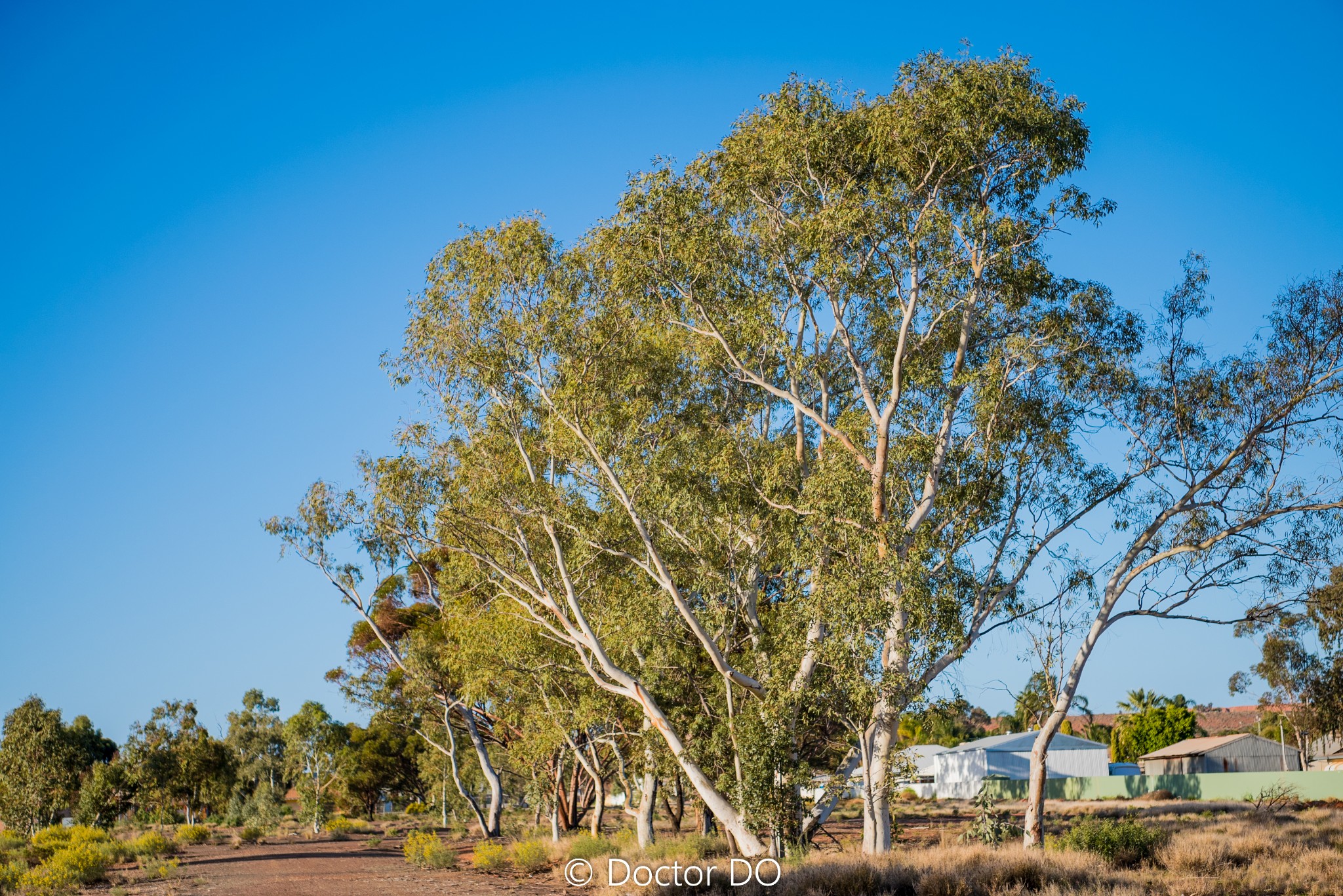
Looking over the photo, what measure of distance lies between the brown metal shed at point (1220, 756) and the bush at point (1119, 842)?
132 feet

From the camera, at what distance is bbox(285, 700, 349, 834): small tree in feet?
137

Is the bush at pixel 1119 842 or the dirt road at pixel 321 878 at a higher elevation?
the bush at pixel 1119 842

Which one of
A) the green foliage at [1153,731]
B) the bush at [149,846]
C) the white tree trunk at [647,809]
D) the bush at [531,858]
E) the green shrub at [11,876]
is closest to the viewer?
the green shrub at [11,876]

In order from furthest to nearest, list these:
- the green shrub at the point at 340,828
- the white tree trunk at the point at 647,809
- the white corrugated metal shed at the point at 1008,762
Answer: the white corrugated metal shed at the point at 1008,762
the green shrub at the point at 340,828
the white tree trunk at the point at 647,809

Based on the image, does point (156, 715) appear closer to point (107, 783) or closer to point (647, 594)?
point (107, 783)

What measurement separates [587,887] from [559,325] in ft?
36.1

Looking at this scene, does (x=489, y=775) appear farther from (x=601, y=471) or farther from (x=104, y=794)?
(x=104, y=794)

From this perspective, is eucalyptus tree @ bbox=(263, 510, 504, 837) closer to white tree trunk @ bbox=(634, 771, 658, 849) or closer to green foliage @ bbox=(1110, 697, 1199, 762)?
white tree trunk @ bbox=(634, 771, 658, 849)

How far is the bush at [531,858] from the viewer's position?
22734 mm

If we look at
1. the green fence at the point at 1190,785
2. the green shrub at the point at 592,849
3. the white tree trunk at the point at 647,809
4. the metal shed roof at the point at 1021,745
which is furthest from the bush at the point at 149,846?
the metal shed roof at the point at 1021,745

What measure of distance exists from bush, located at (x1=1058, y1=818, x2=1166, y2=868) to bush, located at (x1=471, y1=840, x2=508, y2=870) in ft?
45.6

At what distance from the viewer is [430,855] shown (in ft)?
80.4

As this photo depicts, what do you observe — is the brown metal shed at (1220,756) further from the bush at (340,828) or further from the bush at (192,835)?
the bush at (192,835)

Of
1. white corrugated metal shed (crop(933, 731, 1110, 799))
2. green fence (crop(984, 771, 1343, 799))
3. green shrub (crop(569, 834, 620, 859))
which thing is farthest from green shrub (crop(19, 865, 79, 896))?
white corrugated metal shed (crop(933, 731, 1110, 799))
